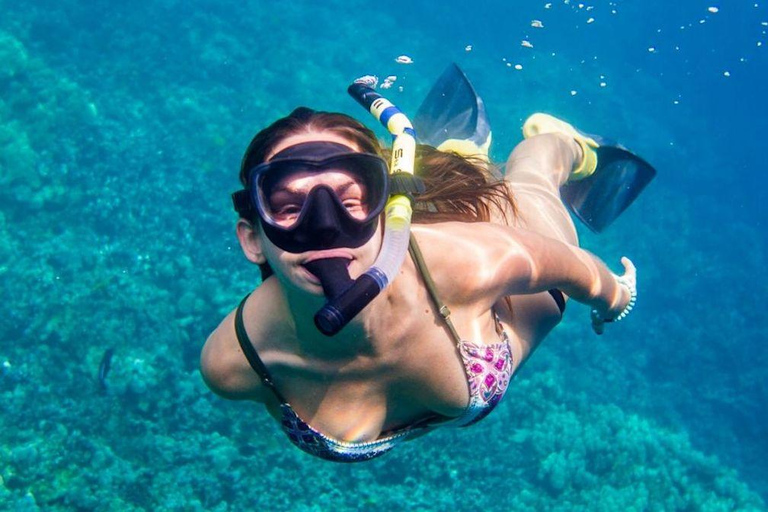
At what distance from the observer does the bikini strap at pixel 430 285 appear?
2.14 meters

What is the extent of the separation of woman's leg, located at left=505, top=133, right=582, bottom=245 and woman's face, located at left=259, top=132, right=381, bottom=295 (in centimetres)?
168

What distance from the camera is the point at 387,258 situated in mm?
1777

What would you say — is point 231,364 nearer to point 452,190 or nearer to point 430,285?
point 430,285

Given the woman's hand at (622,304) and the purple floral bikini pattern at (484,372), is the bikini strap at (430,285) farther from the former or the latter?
the woman's hand at (622,304)

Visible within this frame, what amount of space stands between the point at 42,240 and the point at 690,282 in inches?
619

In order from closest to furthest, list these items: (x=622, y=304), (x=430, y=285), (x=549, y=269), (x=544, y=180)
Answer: (x=430, y=285)
(x=549, y=269)
(x=622, y=304)
(x=544, y=180)

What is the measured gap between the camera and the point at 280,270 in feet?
5.98

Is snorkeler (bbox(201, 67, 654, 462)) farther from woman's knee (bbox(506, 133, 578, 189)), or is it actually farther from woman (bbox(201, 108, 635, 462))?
woman's knee (bbox(506, 133, 578, 189))

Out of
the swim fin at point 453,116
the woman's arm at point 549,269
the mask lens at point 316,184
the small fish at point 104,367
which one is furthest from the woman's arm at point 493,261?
the small fish at point 104,367

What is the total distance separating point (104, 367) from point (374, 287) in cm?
745

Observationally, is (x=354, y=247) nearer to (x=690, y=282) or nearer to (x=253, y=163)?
(x=253, y=163)

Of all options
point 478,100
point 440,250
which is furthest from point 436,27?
point 440,250

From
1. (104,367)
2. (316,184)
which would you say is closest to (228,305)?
(104,367)

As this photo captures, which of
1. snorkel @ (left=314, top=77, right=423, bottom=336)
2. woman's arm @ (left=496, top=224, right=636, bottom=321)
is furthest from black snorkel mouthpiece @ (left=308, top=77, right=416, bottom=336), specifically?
woman's arm @ (left=496, top=224, right=636, bottom=321)
